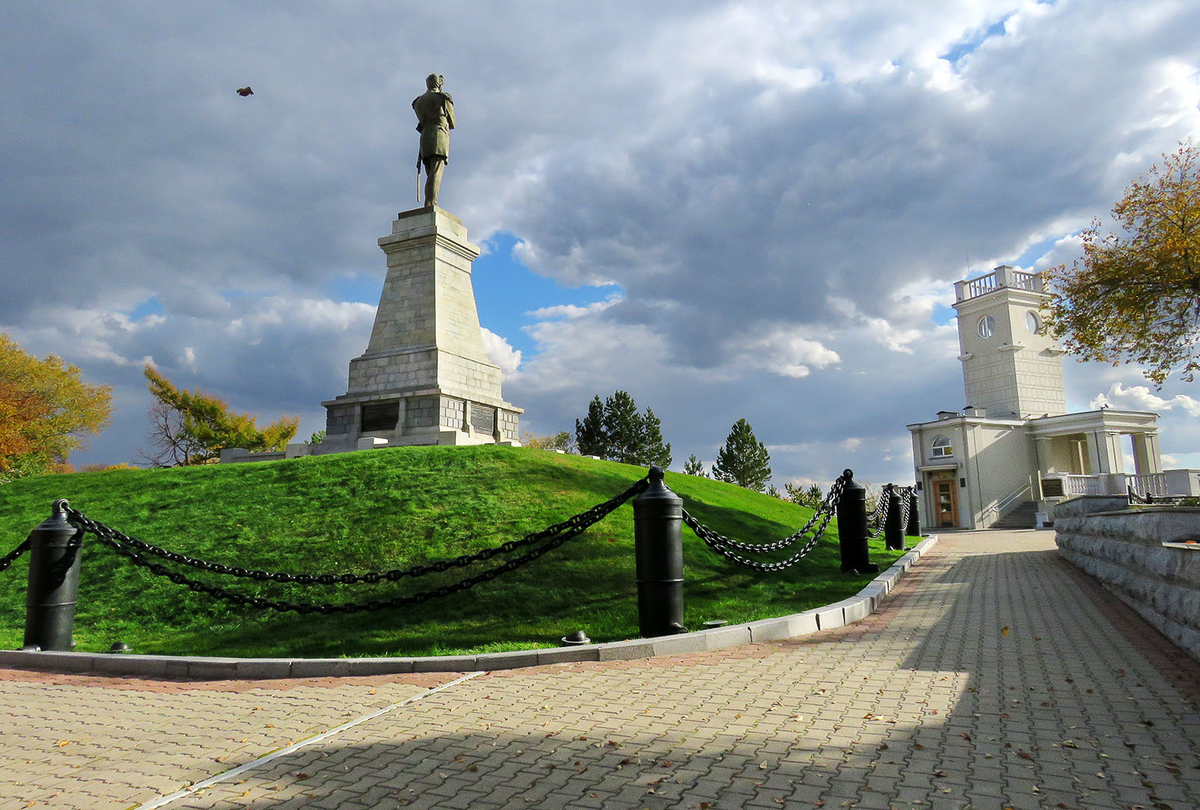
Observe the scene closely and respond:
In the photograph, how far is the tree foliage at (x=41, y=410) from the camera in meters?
34.0

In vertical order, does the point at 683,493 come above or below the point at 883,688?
above

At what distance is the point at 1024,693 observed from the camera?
186 inches

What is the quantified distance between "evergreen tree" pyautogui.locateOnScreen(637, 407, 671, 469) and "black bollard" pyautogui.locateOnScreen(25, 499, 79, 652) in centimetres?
4640

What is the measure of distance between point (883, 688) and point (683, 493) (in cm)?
966

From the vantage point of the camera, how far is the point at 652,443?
5444cm

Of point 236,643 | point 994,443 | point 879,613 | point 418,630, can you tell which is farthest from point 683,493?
point 994,443

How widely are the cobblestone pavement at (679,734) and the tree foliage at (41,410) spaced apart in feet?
113

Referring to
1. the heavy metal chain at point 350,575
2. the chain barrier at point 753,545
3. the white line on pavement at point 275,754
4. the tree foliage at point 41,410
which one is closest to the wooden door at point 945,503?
the chain barrier at point 753,545

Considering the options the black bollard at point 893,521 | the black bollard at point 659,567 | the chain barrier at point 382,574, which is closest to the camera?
the black bollard at point 659,567

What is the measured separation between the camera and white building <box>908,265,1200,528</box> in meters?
33.5

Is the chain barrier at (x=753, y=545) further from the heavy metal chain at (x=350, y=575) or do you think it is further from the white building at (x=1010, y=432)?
the white building at (x=1010, y=432)

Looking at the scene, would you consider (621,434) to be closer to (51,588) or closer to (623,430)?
(623,430)

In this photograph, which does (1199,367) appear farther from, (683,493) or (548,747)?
(548,747)

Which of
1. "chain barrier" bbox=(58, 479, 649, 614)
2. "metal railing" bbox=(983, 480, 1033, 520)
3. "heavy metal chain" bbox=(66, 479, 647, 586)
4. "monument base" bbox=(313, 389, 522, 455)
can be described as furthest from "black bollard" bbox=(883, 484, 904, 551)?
"metal railing" bbox=(983, 480, 1033, 520)
